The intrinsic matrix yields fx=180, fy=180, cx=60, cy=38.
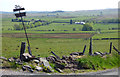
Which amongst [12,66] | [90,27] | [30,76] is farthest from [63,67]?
[90,27]

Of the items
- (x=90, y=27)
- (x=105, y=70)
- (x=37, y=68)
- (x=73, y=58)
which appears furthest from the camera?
(x=90, y=27)

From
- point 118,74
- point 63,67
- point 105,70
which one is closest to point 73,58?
point 63,67

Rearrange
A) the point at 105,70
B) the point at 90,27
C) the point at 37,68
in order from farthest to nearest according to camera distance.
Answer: the point at 90,27, the point at 105,70, the point at 37,68

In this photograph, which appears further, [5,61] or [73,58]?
[73,58]

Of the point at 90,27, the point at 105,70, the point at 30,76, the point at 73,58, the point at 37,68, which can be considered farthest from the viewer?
the point at 90,27

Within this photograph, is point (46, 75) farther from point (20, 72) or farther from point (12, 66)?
point (12, 66)

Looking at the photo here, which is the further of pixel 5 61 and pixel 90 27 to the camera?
pixel 90 27

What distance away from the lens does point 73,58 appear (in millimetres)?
13242

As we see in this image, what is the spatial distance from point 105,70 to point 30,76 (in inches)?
200

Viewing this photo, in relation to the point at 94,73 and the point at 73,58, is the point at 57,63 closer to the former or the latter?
the point at 73,58

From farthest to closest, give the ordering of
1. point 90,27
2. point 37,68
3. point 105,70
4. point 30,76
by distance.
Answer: point 90,27, point 105,70, point 37,68, point 30,76

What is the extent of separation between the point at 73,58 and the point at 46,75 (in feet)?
10.4

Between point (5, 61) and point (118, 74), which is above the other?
point (5, 61)

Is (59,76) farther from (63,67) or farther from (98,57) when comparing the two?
(98,57)
